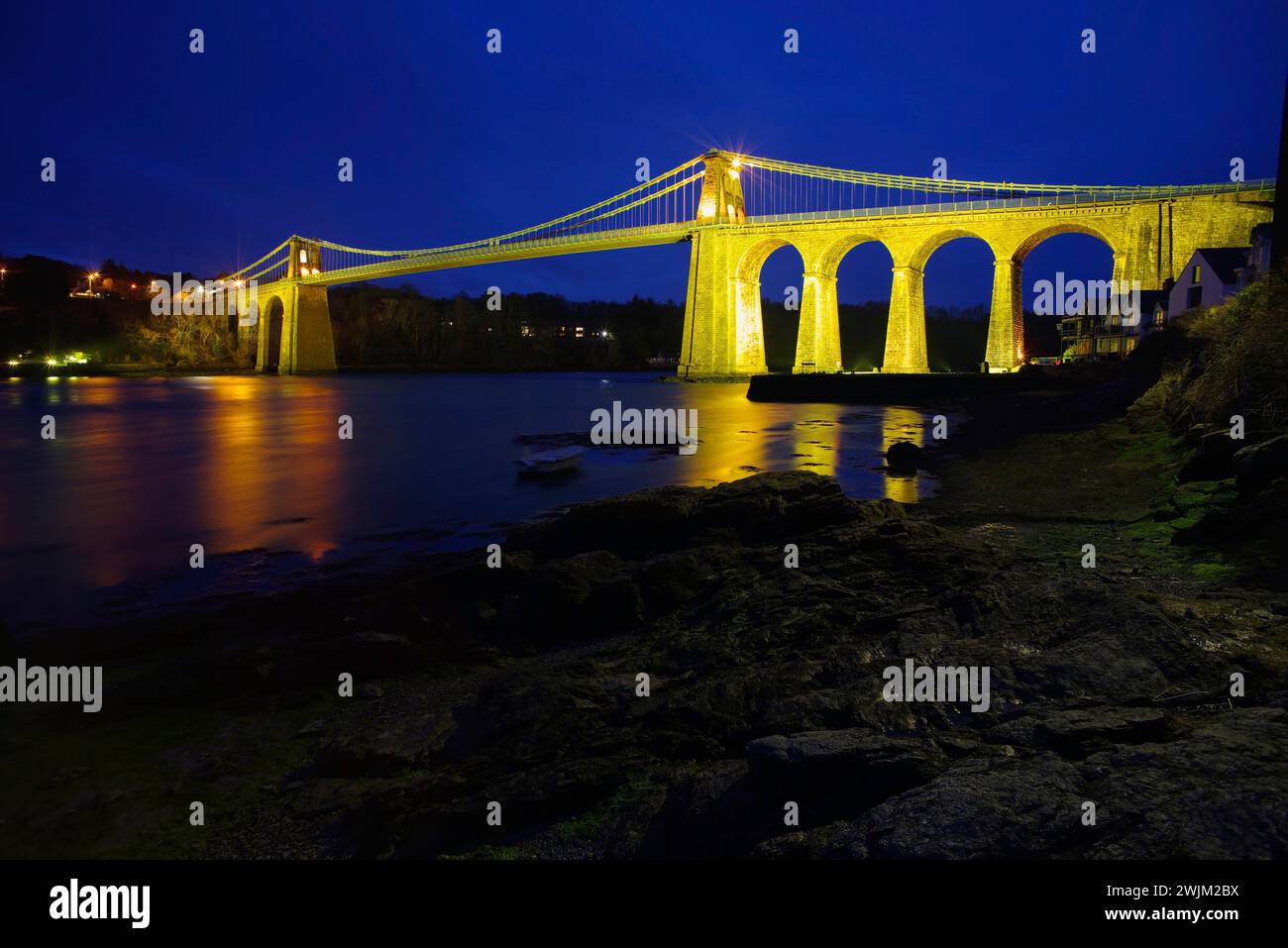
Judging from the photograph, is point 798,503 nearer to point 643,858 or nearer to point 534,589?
point 534,589

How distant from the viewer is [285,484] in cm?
1562

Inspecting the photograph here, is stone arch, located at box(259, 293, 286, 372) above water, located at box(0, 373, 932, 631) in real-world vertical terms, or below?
above

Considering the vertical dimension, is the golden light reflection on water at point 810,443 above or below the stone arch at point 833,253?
below

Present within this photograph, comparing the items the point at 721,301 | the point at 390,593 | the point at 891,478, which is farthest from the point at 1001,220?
the point at 390,593

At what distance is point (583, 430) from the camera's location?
28.6 meters

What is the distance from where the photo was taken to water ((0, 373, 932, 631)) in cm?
898

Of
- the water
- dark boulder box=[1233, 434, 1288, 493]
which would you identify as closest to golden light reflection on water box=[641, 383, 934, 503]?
the water

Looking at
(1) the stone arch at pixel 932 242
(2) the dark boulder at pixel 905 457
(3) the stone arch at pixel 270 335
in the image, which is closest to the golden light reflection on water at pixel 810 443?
(2) the dark boulder at pixel 905 457

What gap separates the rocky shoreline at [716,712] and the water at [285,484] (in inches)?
96.8

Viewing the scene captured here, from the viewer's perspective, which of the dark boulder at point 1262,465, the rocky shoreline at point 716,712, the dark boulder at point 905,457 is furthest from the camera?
the dark boulder at point 905,457

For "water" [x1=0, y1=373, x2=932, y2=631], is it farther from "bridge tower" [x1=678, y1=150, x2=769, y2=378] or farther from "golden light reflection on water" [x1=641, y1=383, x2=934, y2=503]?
"bridge tower" [x1=678, y1=150, x2=769, y2=378]

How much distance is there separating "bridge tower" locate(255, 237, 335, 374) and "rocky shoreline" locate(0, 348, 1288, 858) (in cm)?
9249

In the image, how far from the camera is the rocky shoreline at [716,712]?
236 cm

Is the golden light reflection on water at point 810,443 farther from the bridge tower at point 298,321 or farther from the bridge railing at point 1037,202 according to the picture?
the bridge tower at point 298,321
